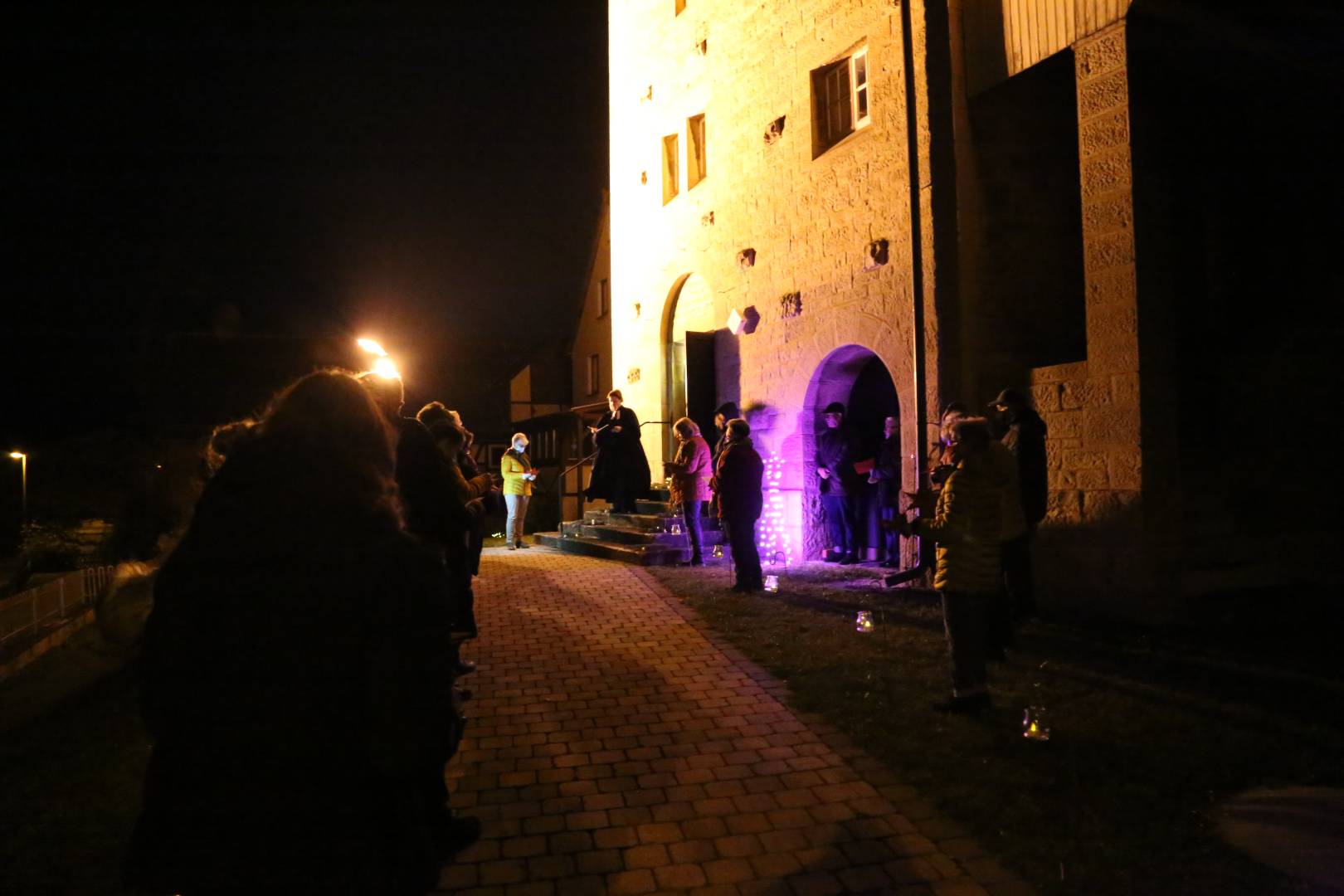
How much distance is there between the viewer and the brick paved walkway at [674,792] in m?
3.10

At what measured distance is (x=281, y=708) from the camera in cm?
168

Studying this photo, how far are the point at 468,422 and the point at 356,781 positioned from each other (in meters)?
34.5

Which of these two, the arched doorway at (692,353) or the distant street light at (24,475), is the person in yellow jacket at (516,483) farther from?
the distant street light at (24,475)

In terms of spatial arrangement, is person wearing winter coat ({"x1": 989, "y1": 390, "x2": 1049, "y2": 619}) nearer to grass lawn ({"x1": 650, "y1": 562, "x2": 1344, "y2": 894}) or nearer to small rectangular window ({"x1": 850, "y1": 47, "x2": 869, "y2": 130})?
grass lawn ({"x1": 650, "y1": 562, "x2": 1344, "y2": 894})

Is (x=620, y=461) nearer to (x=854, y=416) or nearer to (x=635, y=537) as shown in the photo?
(x=635, y=537)

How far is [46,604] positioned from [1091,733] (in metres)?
8.01

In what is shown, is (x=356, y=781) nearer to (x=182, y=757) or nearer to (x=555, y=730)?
(x=182, y=757)

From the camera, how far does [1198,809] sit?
352cm

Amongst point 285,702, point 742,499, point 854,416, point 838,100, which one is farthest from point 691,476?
point 285,702

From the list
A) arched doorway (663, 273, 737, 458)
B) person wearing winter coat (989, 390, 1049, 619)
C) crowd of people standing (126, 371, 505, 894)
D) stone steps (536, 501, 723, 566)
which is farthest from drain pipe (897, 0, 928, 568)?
crowd of people standing (126, 371, 505, 894)

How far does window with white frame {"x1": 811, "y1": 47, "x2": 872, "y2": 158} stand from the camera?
10625 mm

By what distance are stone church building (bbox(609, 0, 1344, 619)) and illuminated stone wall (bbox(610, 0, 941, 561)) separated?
0.05 m

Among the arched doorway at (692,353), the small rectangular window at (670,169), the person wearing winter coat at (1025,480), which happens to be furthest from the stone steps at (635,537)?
the small rectangular window at (670,169)

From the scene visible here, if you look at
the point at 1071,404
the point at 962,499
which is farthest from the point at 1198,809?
the point at 1071,404
